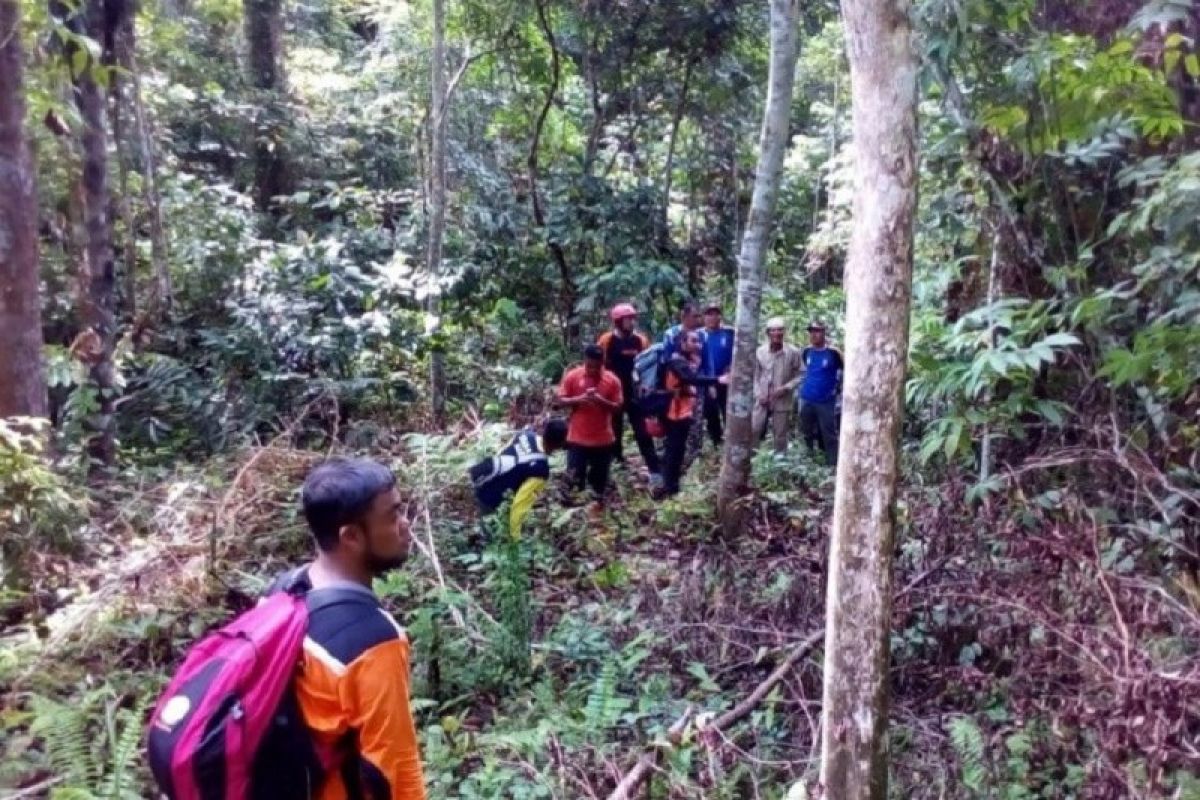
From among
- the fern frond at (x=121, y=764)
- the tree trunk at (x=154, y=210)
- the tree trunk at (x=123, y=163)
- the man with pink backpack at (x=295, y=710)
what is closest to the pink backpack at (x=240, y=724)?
the man with pink backpack at (x=295, y=710)

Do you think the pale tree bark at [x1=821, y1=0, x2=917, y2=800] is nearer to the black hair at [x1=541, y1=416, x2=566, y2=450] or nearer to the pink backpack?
the pink backpack

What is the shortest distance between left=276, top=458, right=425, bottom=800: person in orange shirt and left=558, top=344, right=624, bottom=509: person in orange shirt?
22.1 ft

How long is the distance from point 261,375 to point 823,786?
8.50 meters

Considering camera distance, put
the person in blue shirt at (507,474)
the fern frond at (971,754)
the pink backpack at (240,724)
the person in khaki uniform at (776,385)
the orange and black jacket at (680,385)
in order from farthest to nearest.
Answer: the person in khaki uniform at (776,385) < the orange and black jacket at (680,385) < the person in blue shirt at (507,474) < the fern frond at (971,754) < the pink backpack at (240,724)

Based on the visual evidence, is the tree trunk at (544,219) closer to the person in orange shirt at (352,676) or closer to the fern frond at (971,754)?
the fern frond at (971,754)

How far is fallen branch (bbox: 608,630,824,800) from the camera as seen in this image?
4.39 meters

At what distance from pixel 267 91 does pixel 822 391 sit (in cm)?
956

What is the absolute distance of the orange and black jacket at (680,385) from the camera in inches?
397

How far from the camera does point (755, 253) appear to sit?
27.2 feet

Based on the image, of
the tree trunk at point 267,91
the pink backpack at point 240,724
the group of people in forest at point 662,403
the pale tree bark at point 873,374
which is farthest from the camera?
the tree trunk at point 267,91

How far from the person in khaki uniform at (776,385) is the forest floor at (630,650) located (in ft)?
10.9

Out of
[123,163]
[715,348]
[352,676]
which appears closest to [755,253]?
[715,348]

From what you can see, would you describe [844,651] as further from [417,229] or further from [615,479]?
[417,229]

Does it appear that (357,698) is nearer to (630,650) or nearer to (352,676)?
(352,676)
